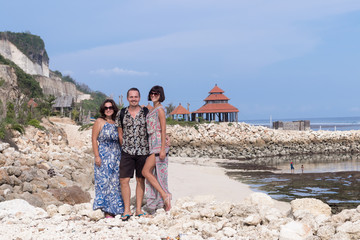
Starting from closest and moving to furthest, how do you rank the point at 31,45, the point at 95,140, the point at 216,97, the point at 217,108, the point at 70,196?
1. the point at 95,140
2. the point at 70,196
3. the point at 217,108
4. the point at 216,97
5. the point at 31,45

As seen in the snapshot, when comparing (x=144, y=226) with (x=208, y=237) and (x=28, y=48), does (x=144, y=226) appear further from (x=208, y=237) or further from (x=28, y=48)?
(x=28, y=48)

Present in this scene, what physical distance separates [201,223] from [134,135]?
1.48 m

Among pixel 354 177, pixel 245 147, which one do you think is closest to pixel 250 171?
pixel 354 177

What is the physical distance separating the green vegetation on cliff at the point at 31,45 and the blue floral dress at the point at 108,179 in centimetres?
6962

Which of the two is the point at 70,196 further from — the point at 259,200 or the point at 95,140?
the point at 259,200

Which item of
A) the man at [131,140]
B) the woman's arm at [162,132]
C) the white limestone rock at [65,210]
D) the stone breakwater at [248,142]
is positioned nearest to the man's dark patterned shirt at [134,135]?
the man at [131,140]

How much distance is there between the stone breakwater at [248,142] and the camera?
100 feet

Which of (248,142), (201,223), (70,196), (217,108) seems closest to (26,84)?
(217,108)

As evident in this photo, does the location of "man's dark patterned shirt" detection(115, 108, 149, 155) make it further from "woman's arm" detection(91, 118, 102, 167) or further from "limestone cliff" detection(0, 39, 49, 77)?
"limestone cliff" detection(0, 39, 49, 77)

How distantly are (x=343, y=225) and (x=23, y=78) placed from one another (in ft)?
160

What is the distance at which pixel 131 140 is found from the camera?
212 inches

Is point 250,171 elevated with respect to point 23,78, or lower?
lower

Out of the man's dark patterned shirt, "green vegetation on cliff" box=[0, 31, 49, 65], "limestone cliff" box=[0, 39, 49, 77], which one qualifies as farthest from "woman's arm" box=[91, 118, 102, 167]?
"green vegetation on cliff" box=[0, 31, 49, 65]

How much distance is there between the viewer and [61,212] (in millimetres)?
5805
